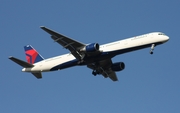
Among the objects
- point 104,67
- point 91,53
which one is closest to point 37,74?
point 104,67

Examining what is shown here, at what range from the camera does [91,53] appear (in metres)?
54.7

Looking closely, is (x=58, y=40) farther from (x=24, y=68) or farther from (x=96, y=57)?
(x=24, y=68)

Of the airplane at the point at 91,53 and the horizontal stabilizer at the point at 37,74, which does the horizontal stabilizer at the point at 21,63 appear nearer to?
the airplane at the point at 91,53

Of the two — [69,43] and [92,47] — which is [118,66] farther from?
[69,43]

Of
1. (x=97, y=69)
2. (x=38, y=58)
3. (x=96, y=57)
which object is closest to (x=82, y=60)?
(x=96, y=57)

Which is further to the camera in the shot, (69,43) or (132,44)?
(69,43)

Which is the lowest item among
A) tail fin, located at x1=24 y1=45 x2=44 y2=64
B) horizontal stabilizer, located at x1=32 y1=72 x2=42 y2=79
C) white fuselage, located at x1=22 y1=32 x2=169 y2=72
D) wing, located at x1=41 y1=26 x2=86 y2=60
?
horizontal stabilizer, located at x1=32 y1=72 x2=42 y2=79

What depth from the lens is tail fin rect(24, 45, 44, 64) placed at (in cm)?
6356

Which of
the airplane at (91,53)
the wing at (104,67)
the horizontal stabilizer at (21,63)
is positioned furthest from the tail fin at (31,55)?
the wing at (104,67)

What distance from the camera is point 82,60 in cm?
5606

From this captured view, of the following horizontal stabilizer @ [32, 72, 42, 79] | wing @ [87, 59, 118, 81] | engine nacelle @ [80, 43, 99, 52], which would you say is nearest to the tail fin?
horizontal stabilizer @ [32, 72, 42, 79]

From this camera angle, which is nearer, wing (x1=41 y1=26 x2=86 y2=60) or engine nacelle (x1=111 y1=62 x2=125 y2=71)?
wing (x1=41 y1=26 x2=86 y2=60)

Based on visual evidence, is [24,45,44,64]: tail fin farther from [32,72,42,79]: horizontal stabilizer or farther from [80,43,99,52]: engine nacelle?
[80,43,99,52]: engine nacelle

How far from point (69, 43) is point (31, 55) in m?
12.3
